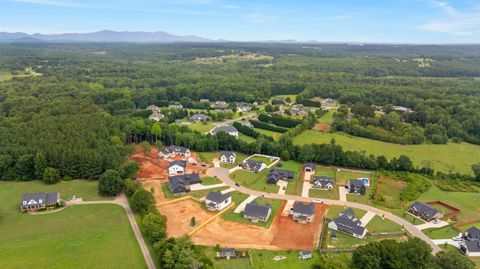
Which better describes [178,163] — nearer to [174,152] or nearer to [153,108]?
[174,152]

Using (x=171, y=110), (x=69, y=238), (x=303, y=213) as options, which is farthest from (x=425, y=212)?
(x=171, y=110)

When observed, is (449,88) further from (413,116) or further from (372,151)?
(372,151)

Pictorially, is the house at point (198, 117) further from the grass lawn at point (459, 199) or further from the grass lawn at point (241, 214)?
the grass lawn at point (459, 199)

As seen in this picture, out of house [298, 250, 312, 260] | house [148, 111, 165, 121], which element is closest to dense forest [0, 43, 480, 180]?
house [148, 111, 165, 121]

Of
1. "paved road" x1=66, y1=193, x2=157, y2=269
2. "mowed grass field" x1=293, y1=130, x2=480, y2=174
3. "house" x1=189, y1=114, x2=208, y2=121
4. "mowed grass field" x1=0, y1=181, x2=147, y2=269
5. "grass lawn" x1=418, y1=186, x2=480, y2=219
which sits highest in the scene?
"house" x1=189, y1=114, x2=208, y2=121

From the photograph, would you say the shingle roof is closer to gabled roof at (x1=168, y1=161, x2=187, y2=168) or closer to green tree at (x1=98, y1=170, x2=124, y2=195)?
gabled roof at (x1=168, y1=161, x2=187, y2=168)

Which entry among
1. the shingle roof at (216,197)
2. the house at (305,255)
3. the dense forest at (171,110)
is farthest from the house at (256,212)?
the dense forest at (171,110)
